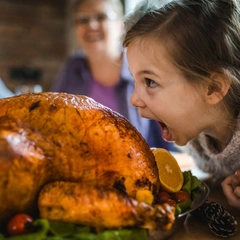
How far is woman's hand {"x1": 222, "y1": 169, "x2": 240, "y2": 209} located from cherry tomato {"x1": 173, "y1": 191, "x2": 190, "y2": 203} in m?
0.15

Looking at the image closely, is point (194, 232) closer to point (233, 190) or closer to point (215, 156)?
point (233, 190)

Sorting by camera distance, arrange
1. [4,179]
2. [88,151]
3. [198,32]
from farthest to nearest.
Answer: [198,32], [88,151], [4,179]

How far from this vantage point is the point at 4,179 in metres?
0.55

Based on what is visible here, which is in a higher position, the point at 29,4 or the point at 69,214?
the point at 69,214

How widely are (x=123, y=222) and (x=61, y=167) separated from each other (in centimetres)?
13

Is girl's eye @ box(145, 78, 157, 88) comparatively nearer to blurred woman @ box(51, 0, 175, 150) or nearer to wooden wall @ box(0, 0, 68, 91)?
blurred woman @ box(51, 0, 175, 150)

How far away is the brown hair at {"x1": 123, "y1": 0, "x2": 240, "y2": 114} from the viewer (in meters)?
0.87

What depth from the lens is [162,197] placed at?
2.30ft

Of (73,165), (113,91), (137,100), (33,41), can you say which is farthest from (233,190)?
(33,41)

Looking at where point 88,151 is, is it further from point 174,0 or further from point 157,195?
point 174,0

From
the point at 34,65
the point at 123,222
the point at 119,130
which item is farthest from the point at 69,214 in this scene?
the point at 34,65

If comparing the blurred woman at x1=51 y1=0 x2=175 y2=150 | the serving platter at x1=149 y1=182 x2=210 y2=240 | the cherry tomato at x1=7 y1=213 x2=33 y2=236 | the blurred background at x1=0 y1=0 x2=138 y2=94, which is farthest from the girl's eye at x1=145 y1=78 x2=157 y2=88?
the blurred background at x1=0 y1=0 x2=138 y2=94

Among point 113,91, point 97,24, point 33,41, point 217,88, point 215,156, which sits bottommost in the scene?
point 33,41

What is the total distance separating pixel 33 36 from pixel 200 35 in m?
3.73
